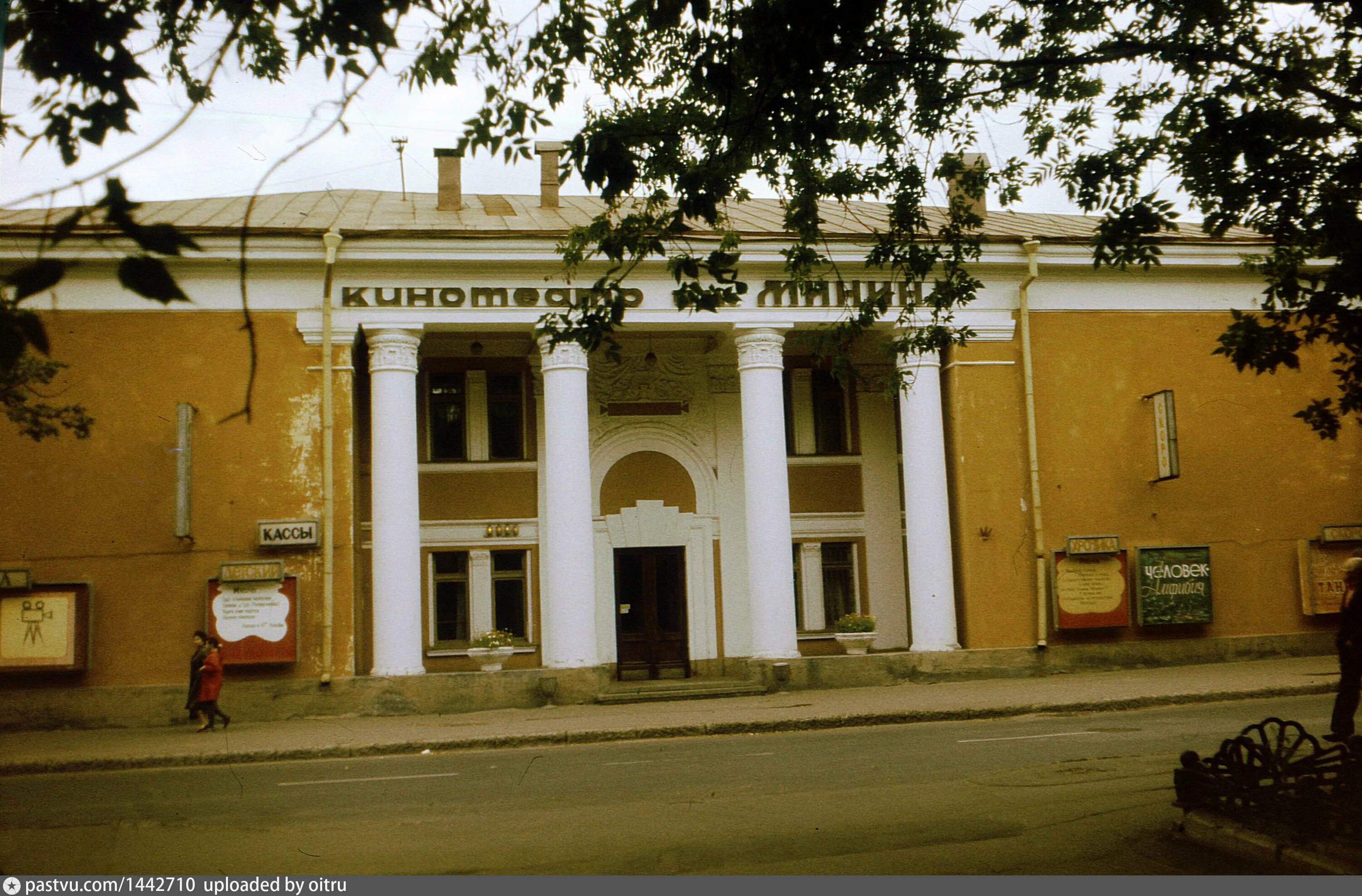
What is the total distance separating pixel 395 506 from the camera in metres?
17.9

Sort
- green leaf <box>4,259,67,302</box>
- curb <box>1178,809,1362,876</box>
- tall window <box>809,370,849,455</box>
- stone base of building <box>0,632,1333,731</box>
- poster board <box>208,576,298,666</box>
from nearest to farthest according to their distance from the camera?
green leaf <box>4,259,67,302</box>, curb <box>1178,809,1362,876</box>, stone base of building <box>0,632,1333,731</box>, poster board <box>208,576,298,666</box>, tall window <box>809,370,849,455</box>

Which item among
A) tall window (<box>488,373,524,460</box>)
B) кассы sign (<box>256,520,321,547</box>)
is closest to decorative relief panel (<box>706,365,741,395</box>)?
tall window (<box>488,373,524,460</box>)

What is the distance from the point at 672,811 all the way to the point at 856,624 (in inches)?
462

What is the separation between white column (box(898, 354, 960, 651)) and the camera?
1905cm

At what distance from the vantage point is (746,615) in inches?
828

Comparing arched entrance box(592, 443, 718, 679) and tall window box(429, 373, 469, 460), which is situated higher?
tall window box(429, 373, 469, 460)

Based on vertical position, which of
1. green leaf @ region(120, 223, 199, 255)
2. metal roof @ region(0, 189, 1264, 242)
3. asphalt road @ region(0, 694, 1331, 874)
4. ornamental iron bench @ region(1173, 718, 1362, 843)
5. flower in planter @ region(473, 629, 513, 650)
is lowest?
asphalt road @ region(0, 694, 1331, 874)

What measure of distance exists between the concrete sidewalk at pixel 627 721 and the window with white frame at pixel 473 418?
5089 mm

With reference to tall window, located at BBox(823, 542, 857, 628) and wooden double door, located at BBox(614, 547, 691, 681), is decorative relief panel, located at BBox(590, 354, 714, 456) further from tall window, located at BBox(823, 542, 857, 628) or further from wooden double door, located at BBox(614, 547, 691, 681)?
tall window, located at BBox(823, 542, 857, 628)

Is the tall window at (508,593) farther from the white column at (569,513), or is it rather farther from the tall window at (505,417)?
the white column at (569,513)

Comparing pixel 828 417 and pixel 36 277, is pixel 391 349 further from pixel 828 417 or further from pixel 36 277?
pixel 36 277

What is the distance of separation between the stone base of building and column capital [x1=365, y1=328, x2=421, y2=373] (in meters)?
4.64

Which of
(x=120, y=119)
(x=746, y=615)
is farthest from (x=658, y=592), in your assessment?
(x=120, y=119)

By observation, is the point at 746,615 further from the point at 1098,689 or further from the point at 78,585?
the point at 78,585
